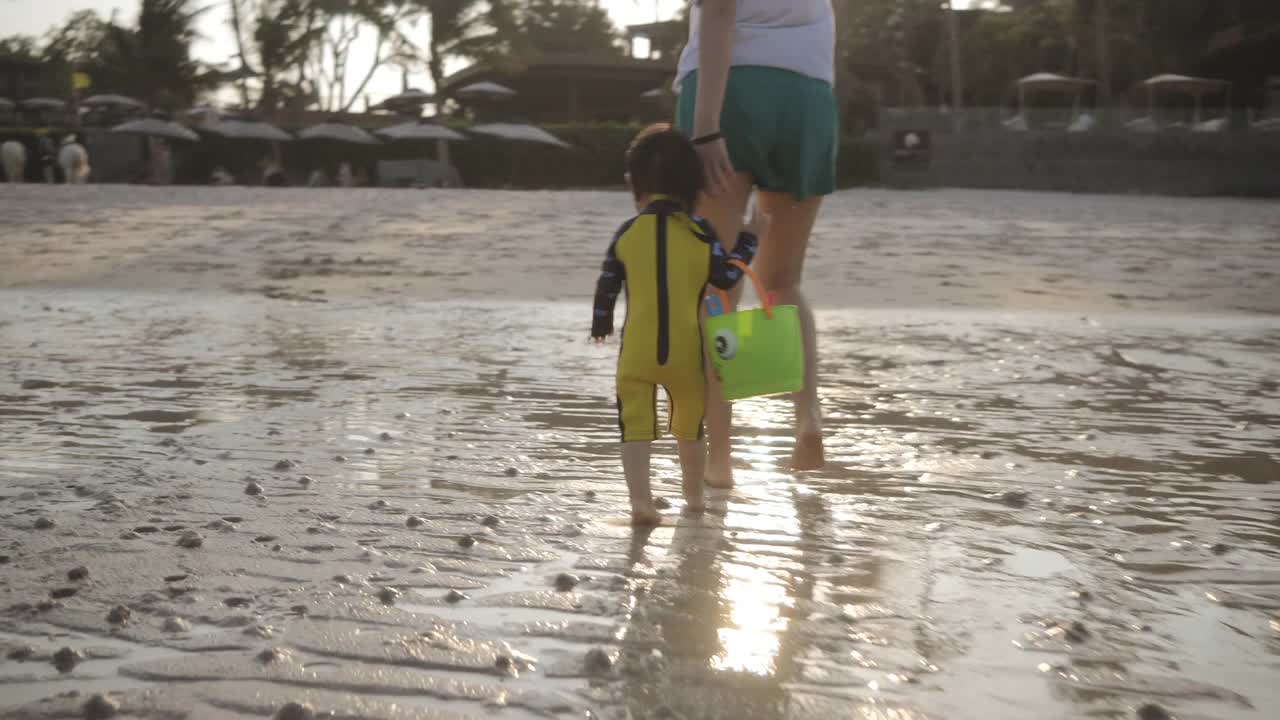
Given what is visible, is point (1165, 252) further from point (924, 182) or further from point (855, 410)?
point (924, 182)

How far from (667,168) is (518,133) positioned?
28149 millimetres

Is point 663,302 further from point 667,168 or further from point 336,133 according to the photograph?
point 336,133

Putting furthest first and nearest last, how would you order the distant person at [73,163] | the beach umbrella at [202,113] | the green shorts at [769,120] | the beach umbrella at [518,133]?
1. the beach umbrella at [202,113]
2. the beach umbrella at [518,133]
3. the distant person at [73,163]
4. the green shorts at [769,120]

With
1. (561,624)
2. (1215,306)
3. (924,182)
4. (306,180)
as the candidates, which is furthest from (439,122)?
(561,624)

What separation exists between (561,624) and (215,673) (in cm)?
59

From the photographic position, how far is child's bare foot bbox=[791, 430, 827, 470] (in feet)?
11.6

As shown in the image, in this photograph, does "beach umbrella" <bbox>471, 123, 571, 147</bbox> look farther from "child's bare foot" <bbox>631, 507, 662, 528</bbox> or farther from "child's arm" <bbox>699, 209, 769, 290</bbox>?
"child's bare foot" <bbox>631, 507, 662, 528</bbox>

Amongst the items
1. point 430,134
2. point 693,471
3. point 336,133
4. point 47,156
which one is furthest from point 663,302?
point 336,133

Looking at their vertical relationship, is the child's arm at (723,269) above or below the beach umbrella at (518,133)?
below

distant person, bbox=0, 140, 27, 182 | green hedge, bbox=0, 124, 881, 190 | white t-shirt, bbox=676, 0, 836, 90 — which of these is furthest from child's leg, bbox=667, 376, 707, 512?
green hedge, bbox=0, 124, 881, 190

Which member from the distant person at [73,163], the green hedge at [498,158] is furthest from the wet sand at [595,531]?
the green hedge at [498,158]

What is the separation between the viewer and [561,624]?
2.28 metres

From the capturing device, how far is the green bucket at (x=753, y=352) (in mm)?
3027

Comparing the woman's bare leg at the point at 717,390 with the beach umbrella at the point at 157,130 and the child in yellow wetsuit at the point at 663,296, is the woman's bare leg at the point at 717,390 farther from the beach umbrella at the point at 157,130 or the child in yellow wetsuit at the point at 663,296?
the beach umbrella at the point at 157,130
